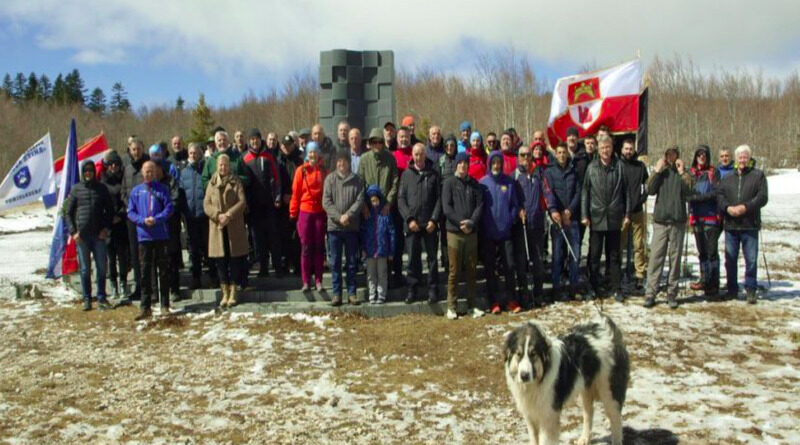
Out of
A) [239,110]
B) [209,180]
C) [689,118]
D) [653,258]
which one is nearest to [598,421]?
[653,258]

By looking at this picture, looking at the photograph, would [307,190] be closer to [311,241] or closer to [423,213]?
[311,241]

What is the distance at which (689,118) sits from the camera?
153 ft

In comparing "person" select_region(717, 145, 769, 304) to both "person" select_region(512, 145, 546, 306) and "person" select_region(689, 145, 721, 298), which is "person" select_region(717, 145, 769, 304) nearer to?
"person" select_region(689, 145, 721, 298)

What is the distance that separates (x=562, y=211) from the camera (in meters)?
8.59

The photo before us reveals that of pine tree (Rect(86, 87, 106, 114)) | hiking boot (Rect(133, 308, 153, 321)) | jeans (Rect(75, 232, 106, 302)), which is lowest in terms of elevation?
hiking boot (Rect(133, 308, 153, 321))

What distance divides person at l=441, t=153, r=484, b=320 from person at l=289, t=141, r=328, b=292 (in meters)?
1.76

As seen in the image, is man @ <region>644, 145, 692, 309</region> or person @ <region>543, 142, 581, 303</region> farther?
person @ <region>543, 142, 581, 303</region>

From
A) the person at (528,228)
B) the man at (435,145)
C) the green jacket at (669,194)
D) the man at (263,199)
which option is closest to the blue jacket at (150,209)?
the man at (263,199)

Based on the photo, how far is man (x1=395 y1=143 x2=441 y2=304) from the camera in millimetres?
8031

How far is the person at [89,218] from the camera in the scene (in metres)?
8.56

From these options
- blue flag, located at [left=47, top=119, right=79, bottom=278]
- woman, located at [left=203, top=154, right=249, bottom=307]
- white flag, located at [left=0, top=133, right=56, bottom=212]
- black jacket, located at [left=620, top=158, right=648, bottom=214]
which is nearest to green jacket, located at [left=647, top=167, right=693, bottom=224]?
black jacket, located at [left=620, top=158, right=648, bottom=214]

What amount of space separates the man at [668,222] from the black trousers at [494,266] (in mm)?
1832

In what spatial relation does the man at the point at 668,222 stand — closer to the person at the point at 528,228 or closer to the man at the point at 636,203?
the man at the point at 636,203

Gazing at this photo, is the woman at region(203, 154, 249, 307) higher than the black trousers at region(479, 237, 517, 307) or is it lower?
higher
